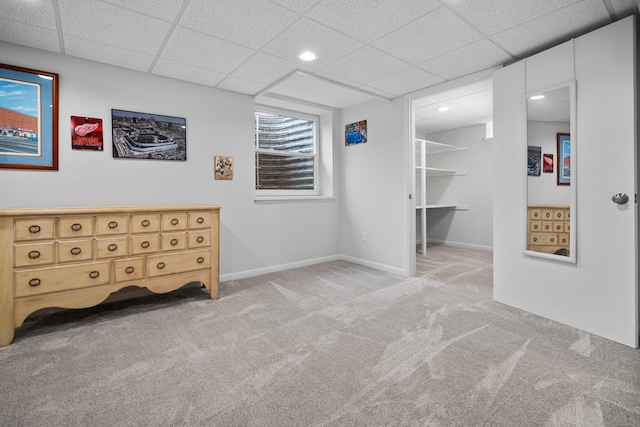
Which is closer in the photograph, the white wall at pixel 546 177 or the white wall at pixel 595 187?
the white wall at pixel 595 187

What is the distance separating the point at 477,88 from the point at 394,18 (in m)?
2.12

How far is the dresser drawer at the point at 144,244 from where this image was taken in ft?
8.82

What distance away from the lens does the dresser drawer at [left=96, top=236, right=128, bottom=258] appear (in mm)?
2535

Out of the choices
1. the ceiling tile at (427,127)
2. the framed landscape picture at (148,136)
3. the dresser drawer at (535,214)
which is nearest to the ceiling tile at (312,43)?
the framed landscape picture at (148,136)

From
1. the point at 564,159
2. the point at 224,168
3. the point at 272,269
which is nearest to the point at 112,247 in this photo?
the point at 224,168

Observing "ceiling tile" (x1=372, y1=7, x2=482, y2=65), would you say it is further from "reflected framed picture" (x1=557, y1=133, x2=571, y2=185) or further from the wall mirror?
"reflected framed picture" (x1=557, y1=133, x2=571, y2=185)

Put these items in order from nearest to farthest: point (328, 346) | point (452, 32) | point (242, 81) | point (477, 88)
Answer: point (328, 346)
point (452, 32)
point (242, 81)
point (477, 88)

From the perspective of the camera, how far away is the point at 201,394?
64.7 inches

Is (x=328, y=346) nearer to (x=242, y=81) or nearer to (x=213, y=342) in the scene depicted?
(x=213, y=342)

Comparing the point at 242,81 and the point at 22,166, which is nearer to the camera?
the point at 22,166

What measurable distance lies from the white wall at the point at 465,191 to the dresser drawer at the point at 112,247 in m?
5.62

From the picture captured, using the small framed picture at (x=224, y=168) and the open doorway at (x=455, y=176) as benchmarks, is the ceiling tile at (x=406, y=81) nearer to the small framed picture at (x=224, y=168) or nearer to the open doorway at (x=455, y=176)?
the open doorway at (x=455, y=176)

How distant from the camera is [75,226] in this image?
2434 mm

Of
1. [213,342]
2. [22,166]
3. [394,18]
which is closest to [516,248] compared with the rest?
[394,18]
